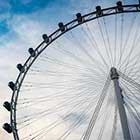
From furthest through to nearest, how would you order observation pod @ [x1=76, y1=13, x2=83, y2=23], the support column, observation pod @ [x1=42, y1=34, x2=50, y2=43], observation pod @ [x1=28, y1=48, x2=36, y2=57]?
observation pod @ [x1=28, y1=48, x2=36, y2=57], observation pod @ [x1=42, y1=34, x2=50, y2=43], observation pod @ [x1=76, y1=13, x2=83, y2=23], the support column

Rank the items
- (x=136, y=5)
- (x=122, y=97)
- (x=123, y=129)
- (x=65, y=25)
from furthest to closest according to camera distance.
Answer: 1. (x=65, y=25)
2. (x=136, y=5)
3. (x=122, y=97)
4. (x=123, y=129)

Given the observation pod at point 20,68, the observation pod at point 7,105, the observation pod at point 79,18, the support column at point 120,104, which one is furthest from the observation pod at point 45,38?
the support column at point 120,104

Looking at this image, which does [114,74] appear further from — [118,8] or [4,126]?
[4,126]

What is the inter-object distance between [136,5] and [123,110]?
35.8 ft

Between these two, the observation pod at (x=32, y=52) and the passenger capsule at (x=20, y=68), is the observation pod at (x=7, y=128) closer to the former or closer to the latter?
the passenger capsule at (x=20, y=68)

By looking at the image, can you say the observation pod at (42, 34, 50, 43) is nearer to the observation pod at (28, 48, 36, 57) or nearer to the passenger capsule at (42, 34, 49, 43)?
the passenger capsule at (42, 34, 49, 43)

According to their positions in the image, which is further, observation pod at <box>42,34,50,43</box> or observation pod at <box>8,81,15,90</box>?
observation pod at <box>8,81,15,90</box>

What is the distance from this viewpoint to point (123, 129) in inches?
1144

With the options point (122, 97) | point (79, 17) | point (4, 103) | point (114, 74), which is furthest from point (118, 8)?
point (4, 103)

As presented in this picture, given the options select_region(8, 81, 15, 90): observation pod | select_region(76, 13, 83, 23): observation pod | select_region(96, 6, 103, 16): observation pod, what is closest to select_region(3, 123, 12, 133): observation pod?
select_region(8, 81, 15, 90): observation pod

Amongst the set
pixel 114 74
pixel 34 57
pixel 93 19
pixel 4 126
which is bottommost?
pixel 4 126

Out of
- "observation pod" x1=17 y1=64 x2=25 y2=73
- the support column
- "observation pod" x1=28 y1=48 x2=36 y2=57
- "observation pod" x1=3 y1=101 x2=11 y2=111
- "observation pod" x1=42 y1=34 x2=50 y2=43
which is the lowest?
the support column

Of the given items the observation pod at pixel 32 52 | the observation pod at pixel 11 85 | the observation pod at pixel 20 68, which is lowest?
the observation pod at pixel 11 85

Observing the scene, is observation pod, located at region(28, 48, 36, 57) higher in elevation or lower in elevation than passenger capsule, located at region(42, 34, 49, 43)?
lower
